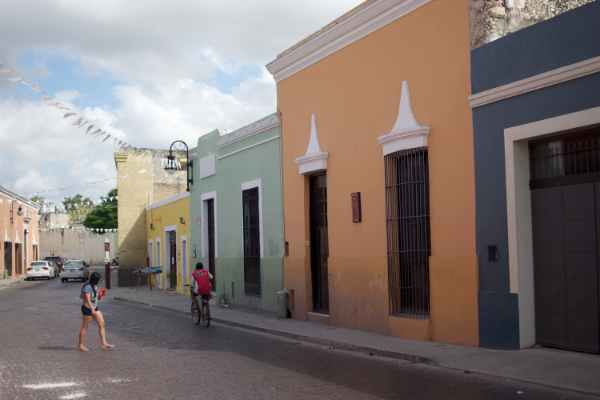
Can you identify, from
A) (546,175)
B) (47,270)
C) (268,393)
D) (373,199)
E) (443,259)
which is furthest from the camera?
(47,270)

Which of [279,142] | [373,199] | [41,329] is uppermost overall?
[279,142]

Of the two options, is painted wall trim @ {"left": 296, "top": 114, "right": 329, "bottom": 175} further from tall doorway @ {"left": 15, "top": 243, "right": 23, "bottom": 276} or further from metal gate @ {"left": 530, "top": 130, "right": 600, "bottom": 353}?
tall doorway @ {"left": 15, "top": 243, "right": 23, "bottom": 276}

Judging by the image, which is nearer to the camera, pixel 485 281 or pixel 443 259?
pixel 485 281

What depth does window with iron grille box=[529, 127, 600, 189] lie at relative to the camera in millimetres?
9914

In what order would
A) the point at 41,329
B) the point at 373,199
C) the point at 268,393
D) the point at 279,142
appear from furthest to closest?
the point at 279,142 → the point at 41,329 → the point at 373,199 → the point at 268,393

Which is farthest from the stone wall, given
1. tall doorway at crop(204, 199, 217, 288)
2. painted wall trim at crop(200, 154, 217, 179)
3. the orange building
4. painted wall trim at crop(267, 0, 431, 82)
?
tall doorway at crop(204, 199, 217, 288)

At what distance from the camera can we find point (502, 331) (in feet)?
36.0

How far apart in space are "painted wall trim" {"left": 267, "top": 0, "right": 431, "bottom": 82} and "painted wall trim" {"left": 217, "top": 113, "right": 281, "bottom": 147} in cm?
115

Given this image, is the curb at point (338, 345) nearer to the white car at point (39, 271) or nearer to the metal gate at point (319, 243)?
the metal gate at point (319, 243)

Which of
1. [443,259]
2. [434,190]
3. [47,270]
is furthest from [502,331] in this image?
[47,270]

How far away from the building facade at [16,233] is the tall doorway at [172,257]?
76.2ft

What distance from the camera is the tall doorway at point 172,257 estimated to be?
32.5 meters

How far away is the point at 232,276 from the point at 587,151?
1427 cm

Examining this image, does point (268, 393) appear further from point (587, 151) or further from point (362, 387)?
point (587, 151)
